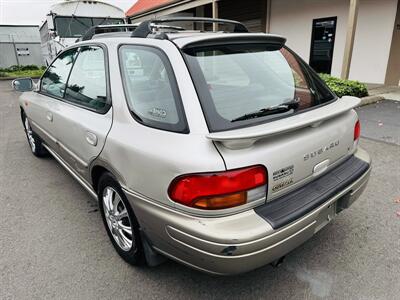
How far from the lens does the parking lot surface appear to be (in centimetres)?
224

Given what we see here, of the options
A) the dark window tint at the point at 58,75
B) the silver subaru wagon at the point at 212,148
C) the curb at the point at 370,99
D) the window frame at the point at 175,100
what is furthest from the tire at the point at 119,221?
the curb at the point at 370,99

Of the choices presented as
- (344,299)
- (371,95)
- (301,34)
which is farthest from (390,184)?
(301,34)

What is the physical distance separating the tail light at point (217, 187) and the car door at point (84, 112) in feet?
2.97

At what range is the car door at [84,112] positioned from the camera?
2469 millimetres

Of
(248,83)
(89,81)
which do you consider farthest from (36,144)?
(248,83)

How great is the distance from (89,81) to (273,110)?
1686 mm

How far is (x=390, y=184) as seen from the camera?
3701mm

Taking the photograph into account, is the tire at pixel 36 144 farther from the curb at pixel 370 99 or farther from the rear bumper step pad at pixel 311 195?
the curb at pixel 370 99

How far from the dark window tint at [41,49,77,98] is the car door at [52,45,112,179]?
0.53 feet

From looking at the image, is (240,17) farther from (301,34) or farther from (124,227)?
(124,227)

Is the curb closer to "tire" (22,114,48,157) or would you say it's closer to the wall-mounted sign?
"tire" (22,114,48,157)

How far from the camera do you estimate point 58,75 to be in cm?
367

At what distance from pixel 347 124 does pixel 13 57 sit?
27.6m

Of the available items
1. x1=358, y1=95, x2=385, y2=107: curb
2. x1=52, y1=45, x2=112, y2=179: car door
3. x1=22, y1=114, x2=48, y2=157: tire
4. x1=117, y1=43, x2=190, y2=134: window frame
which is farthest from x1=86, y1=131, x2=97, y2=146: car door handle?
x1=358, y1=95, x2=385, y2=107: curb
